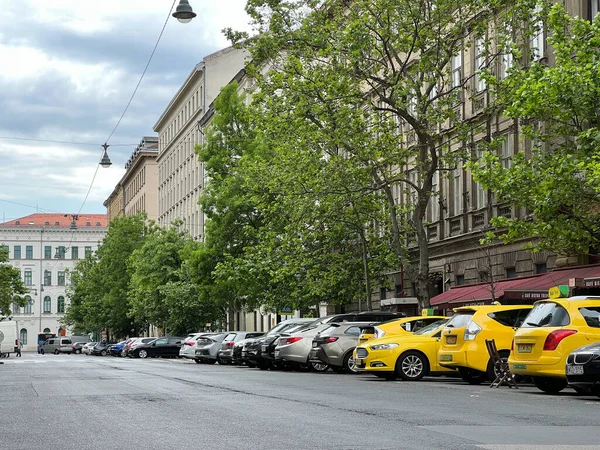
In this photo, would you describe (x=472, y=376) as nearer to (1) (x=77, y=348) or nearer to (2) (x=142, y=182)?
(1) (x=77, y=348)

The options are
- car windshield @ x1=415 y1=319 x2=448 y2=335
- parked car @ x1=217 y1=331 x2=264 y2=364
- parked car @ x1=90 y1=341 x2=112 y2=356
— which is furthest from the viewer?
parked car @ x1=90 y1=341 x2=112 y2=356

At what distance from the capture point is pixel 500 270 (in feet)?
122

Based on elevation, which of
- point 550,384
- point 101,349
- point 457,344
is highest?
point 457,344

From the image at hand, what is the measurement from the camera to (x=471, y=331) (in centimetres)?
2236

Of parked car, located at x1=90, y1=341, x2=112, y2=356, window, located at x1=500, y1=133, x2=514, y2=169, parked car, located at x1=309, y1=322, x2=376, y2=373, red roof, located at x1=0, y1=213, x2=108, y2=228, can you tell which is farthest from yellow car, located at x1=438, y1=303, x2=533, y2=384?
red roof, located at x1=0, y1=213, x2=108, y2=228

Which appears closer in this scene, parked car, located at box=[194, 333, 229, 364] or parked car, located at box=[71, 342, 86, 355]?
parked car, located at box=[194, 333, 229, 364]

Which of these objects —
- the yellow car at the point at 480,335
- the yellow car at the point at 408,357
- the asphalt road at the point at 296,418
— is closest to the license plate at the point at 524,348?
the asphalt road at the point at 296,418

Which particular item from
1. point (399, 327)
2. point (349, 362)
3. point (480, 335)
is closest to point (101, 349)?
point (349, 362)

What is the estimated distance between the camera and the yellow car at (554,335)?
18.5 m

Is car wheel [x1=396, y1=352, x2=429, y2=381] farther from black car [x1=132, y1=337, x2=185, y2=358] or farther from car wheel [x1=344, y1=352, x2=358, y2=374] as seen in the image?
black car [x1=132, y1=337, x2=185, y2=358]

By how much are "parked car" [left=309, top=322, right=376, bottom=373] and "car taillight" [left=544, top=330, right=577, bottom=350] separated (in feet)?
35.9

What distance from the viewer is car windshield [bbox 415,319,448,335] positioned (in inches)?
994

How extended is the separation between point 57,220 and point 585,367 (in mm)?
160892

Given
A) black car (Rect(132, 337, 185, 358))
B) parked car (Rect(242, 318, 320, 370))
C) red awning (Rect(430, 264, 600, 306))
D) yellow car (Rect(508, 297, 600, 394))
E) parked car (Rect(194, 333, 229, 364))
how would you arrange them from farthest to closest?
black car (Rect(132, 337, 185, 358)) → parked car (Rect(194, 333, 229, 364)) → parked car (Rect(242, 318, 320, 370)) → red awning (Rect(430, 264, 600, 306)) → yellow car (Rect(508, 297, 600, 394))
